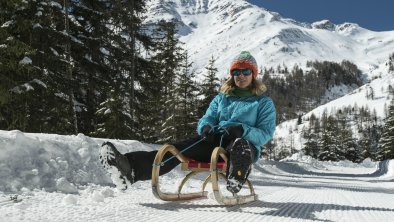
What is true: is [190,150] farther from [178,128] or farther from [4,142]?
[178,128]

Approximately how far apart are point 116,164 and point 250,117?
166 cm

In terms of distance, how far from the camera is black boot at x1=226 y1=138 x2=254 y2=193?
14.0 ft

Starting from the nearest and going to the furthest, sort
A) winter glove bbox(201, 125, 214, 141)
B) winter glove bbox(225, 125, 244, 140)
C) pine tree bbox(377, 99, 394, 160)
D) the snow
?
1. the snow
2. winter glove bbox(225, 125, 244, 140)
3. winter glove bbox(201, 125, 214, 141)
4. pine tree bbox(377, 99, 394, 160)

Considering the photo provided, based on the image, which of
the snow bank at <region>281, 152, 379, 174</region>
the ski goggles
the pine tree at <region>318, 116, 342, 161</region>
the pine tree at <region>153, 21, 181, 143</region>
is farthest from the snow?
the pine tree at <region>318, 116, 342, 161</region>

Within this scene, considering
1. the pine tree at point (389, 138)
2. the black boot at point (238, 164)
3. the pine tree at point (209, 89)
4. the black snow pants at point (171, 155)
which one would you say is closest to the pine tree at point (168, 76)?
the pine tree at point (209, 89)

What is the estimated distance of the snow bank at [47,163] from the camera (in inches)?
185

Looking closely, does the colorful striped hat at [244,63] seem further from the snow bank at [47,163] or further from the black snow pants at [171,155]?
the snow bank at [47,163]

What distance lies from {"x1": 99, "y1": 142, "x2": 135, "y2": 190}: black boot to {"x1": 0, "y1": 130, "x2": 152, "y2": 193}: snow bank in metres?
0.88

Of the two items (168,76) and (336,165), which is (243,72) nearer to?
(168,76)

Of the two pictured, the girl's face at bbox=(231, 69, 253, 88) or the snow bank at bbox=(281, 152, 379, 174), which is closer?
the girl's face at bbox=(231, 69, 253, 88)

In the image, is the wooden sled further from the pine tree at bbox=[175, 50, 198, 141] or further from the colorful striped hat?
the pine tree at bbox=[175, 50, 198, 141]

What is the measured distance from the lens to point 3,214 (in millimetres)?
3307

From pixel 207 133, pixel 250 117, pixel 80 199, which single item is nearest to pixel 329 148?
pixel 250 117

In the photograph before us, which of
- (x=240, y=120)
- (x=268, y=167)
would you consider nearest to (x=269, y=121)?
(x=240, y=120)
